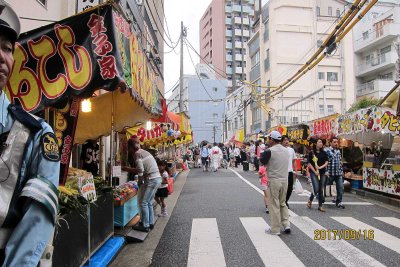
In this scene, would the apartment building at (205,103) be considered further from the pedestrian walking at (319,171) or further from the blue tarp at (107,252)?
the blue tarp at (107,252)

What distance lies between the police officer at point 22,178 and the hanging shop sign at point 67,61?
100 inches

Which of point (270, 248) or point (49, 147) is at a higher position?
point (49, 147)

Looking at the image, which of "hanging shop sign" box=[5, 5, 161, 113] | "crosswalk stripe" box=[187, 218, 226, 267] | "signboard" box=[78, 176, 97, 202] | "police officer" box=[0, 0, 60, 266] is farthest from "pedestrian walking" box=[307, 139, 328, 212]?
"police officer" box=[0, 0, 60, 266]

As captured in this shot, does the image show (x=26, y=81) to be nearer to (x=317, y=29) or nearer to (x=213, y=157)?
(x=213, y=157)

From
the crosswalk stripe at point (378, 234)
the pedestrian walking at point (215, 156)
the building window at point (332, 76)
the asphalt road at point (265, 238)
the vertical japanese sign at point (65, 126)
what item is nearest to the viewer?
the vertical japanese sign at point (65, 126)

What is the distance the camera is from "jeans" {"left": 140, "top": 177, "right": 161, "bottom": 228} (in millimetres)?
7051

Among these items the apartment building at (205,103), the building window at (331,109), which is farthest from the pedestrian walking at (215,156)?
the apartment building at (205,103)

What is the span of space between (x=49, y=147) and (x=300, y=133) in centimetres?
1837

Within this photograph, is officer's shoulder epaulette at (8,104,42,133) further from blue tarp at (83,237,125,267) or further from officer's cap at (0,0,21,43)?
blue tarp at (83,237,125,267)

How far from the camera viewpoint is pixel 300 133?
18.9 m

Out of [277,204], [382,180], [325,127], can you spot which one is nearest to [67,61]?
[277,204]

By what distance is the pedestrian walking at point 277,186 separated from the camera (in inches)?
269

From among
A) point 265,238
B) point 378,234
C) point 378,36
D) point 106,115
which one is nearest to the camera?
point 265,238
